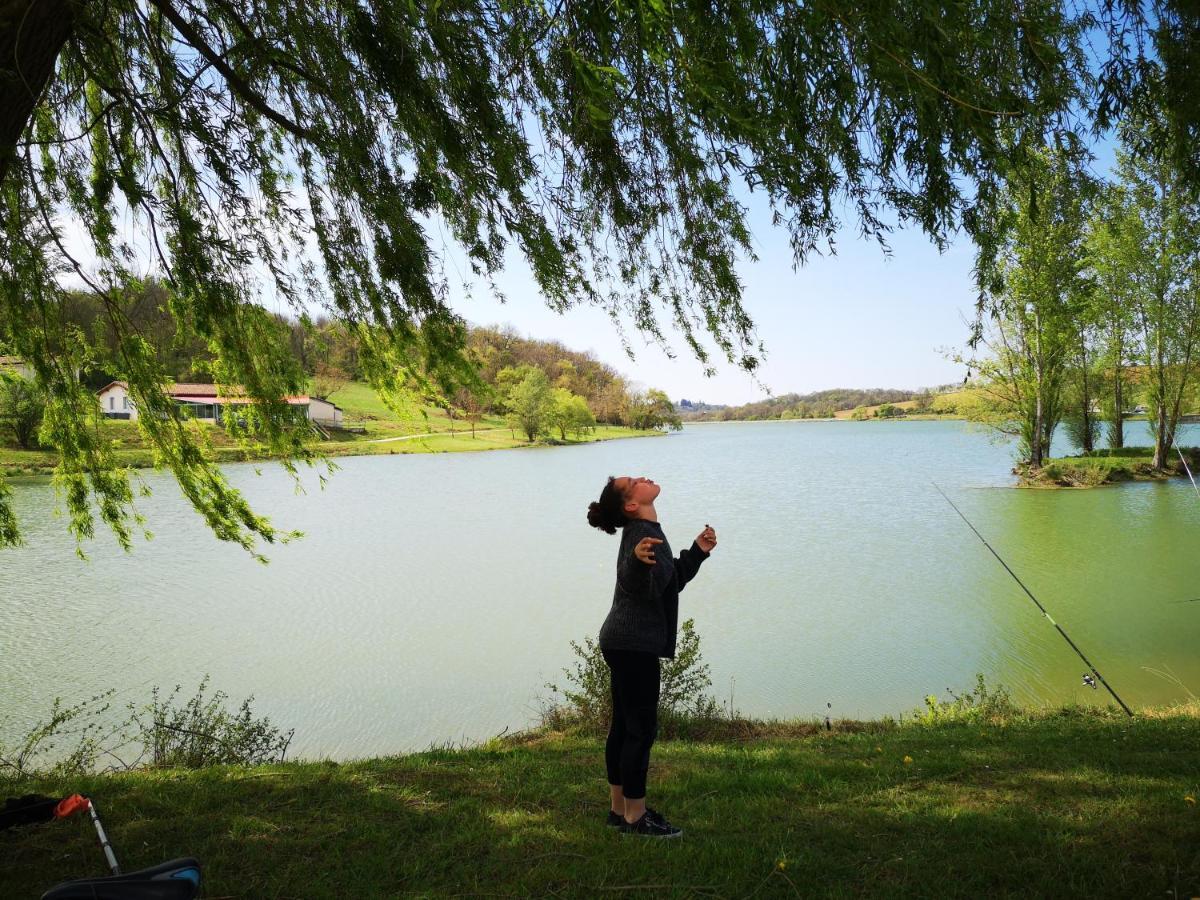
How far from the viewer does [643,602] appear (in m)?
2.65

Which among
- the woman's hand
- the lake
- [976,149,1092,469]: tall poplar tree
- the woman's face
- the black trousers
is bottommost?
the lake

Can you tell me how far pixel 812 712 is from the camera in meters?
6.52

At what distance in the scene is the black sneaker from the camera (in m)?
2.73

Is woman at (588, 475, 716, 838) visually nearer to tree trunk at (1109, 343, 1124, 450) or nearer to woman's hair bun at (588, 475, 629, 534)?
woman's hair bun at (588, 475, 629, 534)

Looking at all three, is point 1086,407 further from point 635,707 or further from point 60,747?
point 60,747

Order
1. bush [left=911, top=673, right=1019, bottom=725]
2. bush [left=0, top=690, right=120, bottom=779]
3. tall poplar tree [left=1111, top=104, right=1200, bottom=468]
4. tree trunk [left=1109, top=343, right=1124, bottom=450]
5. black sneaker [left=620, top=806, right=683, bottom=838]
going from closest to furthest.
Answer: black sneaker [left=620, top=806, right=683, bottom=838] → bush [left=0, top=690, right=120, bottom=779] → bush [left=911, top=673, right=1019, bottom=725] → tall poplar tree [left=1111, top=104, right=1200, bottom=468] → tree trunk [left=1109, top=343, right=1124, bottom=450]

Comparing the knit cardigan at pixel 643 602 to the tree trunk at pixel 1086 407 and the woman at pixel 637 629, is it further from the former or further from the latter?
the tree trunk at pixel 1086 407

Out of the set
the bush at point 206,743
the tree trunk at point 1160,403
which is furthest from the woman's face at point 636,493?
the tree trunk at point 1160,403

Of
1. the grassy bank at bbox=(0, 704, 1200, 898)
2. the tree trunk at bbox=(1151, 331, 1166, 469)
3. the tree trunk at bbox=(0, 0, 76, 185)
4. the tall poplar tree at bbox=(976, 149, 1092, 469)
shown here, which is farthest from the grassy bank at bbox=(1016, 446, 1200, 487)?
the tree trunk at bbox=(0, 0, 76, 185)

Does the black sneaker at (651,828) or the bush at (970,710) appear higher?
the black sneaker at (651,828)

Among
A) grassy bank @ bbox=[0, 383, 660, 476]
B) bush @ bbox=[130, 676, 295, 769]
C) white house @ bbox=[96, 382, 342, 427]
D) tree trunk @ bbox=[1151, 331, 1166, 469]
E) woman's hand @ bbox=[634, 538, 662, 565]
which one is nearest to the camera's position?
woman's hand @ bbox=[634, 538, 662, 565]

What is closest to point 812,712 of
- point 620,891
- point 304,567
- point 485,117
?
point 620,891

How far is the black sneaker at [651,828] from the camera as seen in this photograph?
8.95ft

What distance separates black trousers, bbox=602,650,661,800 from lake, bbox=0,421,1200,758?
12.7ft
